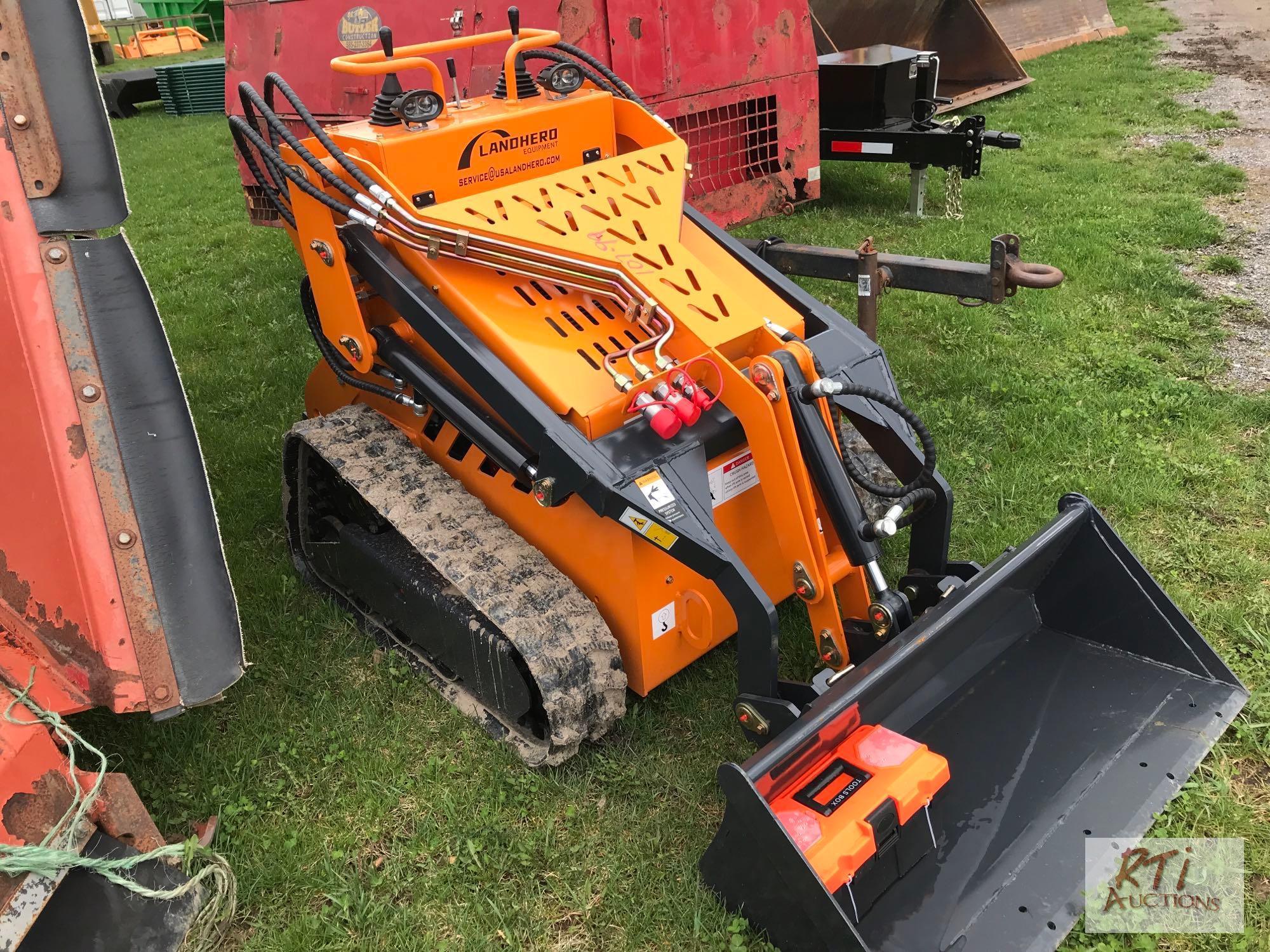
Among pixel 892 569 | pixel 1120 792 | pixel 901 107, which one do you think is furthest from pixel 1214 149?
pixel 1120 792

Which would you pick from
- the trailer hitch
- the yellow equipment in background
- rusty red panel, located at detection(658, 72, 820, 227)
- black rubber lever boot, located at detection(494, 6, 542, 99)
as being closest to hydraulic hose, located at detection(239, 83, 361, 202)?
black rubber lever boot, located at detection(494, 6, 542, 99)

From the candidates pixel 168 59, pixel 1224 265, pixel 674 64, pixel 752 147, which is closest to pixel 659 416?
pixel 674 64

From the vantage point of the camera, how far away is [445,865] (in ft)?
8.71

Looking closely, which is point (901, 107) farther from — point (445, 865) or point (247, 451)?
point (445, 865)

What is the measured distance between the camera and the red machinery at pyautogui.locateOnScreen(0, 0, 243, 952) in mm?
2277

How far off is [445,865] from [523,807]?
0.26 m

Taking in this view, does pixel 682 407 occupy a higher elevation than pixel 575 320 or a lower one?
lower

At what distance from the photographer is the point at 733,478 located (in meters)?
2.89

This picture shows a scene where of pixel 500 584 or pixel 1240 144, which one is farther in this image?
pixel 1240 144

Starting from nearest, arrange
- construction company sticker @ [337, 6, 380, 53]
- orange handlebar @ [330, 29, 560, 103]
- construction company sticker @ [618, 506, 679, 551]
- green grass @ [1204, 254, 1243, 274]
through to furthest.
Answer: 1. construction company sticker @ [618, 506, 679, 551]
2. orange handlebar @ [330, 29, 560, 103]
3. construction company sticker @ [337, 6, 380, 53]
4. green grass @ [1204, 254, 1243, 274]

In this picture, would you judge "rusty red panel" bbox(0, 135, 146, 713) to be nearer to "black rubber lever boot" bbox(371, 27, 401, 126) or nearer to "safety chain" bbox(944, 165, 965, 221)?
"black rubber lever boot" bbox(371, 27, 401, 126)

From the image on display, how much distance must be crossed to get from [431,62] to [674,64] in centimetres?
229

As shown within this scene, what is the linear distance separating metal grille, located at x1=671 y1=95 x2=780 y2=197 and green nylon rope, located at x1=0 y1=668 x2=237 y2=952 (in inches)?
160

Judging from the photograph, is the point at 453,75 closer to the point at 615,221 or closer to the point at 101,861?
the point at 615,221
